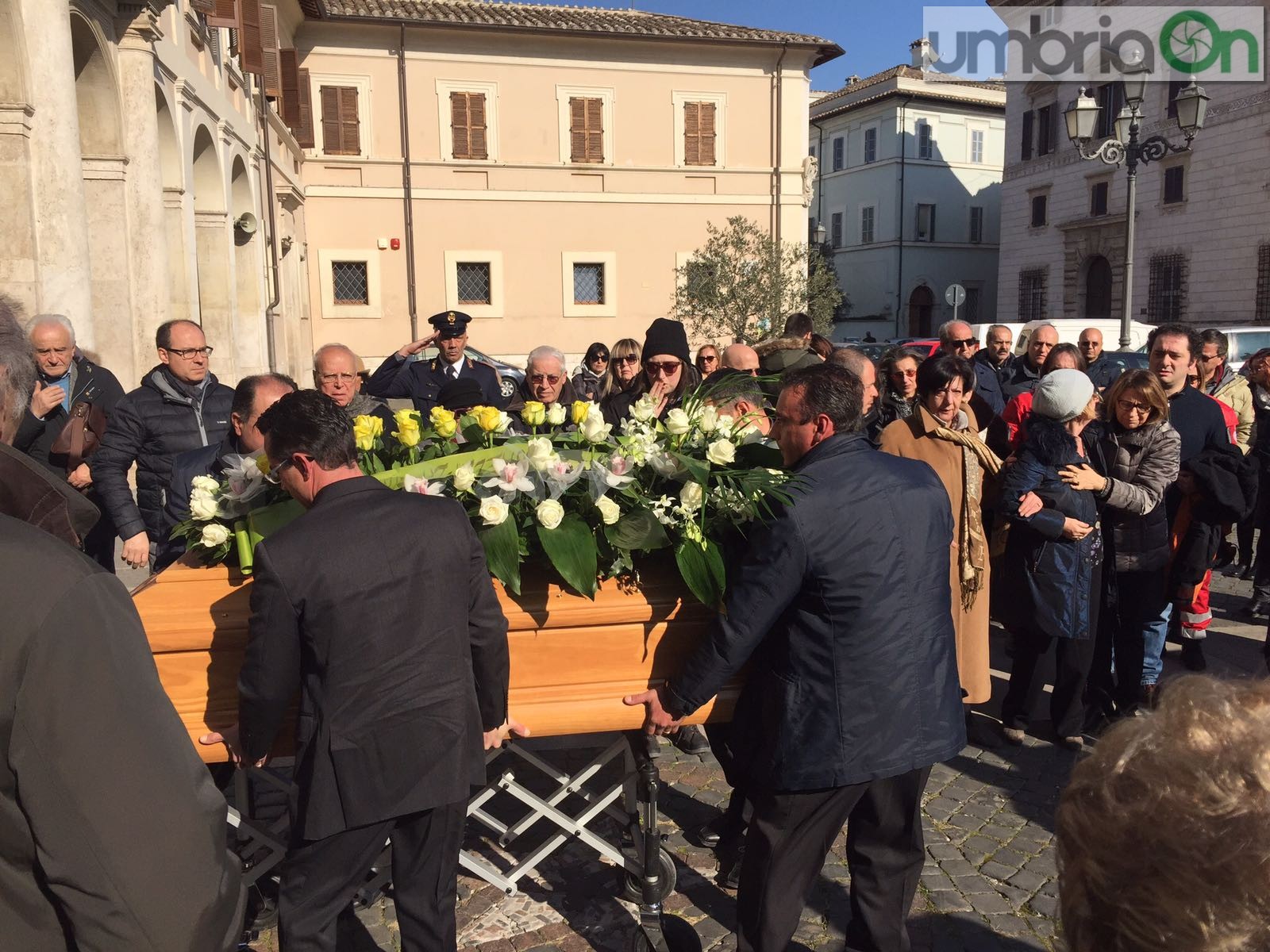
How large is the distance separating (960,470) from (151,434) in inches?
143

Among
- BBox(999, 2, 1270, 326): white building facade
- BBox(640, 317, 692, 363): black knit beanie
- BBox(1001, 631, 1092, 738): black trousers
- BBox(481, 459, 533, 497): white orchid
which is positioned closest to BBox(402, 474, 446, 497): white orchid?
BBox(481, 459, 533, 497): white orchid

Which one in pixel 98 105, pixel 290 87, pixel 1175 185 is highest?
pixel 290 87

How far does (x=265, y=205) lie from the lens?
1933 centimetres

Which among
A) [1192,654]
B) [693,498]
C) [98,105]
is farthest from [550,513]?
[98,105]

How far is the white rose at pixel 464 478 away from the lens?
259 cm

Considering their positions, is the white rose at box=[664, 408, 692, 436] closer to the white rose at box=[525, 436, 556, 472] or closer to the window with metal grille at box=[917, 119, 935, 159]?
the white rose at box=[525, 436, 556, 472]

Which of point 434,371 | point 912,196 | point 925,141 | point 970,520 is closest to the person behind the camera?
point 970,520

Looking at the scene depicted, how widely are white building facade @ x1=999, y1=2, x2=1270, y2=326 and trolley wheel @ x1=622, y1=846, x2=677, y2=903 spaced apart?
23.0 meters

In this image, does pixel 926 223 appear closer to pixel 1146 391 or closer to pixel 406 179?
pixel 406 179

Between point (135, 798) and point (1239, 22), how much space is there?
1367 inches

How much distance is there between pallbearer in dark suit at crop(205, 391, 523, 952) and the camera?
218cm

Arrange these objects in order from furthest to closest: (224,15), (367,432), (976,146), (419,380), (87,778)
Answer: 1. (976,146)
2. (224,15)
3. (419,380)
4. (367,432)
5. (87,778)

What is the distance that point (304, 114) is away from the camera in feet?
76.5

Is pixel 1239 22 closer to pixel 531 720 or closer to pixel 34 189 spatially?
pixel 34 189
